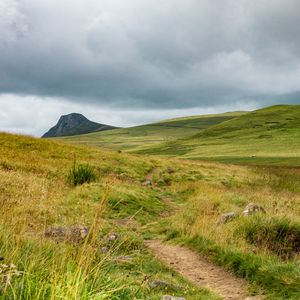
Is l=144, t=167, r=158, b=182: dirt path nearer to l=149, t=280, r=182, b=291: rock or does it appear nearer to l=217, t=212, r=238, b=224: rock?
l=217, t=212, r=238, b=224: rock

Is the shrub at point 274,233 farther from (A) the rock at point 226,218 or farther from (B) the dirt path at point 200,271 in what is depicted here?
(B) the dirt path at point 200,271

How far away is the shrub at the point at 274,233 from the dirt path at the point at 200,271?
2.03 meters

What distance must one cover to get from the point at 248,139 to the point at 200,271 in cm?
11032

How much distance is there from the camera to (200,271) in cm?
930

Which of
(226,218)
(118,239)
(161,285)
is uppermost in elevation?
(118,239)

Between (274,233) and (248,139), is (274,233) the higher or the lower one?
the lower one

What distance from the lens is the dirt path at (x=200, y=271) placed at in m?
8.07

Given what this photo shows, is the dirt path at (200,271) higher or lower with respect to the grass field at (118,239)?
lower

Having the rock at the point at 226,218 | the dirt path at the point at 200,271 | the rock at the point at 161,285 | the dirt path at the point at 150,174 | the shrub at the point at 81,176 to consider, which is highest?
the shrub at the point at 81,176

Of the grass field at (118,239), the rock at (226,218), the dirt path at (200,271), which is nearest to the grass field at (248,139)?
the grass field at (118,239)

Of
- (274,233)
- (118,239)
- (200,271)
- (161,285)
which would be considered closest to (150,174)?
(274,233)

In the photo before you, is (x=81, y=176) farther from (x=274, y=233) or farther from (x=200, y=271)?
(x=200, y=271)

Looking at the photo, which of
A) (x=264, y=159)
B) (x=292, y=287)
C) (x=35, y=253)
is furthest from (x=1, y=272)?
(x=264, y=159)

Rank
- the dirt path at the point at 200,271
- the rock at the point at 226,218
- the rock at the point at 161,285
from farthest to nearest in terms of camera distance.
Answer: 1. the rock at the point at 226,218
2. the dirt path at the point at 200,271
3. the rock at the point at 161,285
